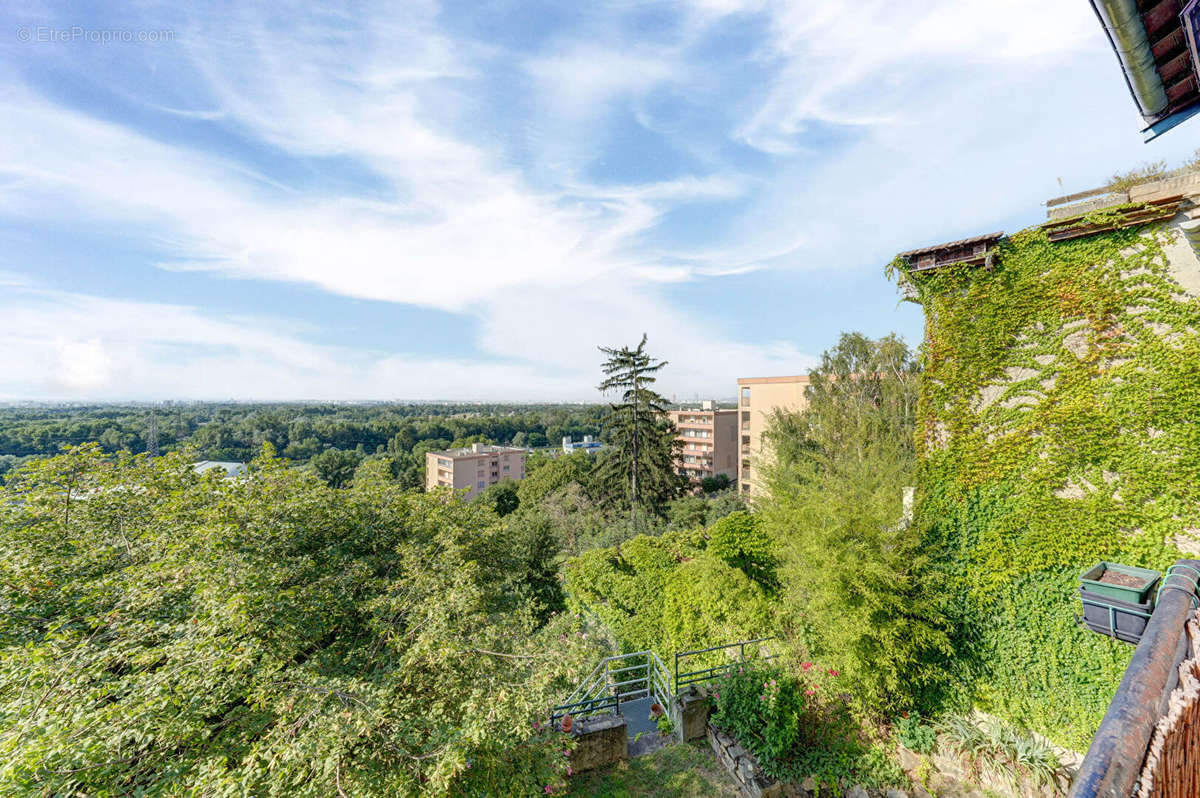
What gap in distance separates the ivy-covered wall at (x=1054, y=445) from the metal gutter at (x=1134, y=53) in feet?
13.3

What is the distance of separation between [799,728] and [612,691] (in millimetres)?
3218

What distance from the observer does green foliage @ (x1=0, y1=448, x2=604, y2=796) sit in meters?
3.00

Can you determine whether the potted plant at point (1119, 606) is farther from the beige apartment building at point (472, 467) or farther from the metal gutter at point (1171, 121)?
the beige apartment building at point (472, 467)

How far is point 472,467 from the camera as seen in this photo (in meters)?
52.7

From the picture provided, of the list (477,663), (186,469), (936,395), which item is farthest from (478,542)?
(936,395)

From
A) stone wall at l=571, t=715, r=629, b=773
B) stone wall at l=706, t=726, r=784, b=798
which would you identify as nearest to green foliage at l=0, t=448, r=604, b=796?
stone wall at l=571, t=715, r=629, b=773

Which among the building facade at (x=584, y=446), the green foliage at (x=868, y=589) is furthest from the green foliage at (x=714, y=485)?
the green foliage at (x=868, y=589)

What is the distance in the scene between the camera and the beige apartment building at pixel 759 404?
2433cm

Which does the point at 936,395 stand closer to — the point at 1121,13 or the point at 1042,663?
the point at 1042,663

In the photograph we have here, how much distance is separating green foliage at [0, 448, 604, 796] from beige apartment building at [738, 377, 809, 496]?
19.3m

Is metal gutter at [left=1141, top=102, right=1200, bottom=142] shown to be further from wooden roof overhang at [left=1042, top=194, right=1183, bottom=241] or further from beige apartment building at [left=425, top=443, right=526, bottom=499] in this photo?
beige apartment building at [left=425, top=443, right=526, bottom=499]

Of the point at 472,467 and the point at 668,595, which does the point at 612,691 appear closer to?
the point at 668,595

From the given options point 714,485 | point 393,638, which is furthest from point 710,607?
point 714,485

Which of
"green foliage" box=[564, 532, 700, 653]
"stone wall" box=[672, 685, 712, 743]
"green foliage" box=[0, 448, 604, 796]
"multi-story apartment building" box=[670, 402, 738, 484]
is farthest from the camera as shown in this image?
"multi-story apartment building" box=[670, 402, 738, 484]
